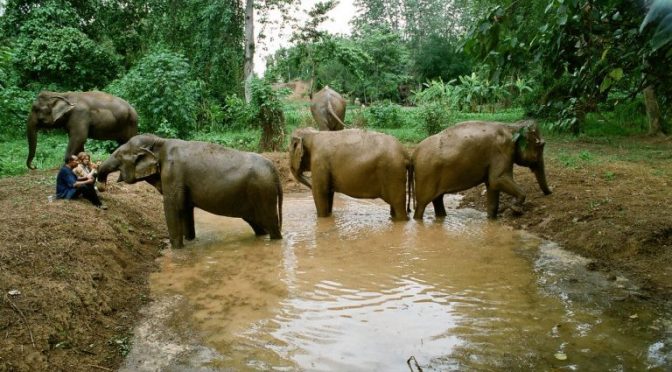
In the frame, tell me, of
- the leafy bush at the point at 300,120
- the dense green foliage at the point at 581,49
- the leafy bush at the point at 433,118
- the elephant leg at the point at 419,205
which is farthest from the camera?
the leafy bush at the point at 300,120

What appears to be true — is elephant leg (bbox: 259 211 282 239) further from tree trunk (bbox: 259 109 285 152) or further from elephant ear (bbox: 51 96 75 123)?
tree trunk (bbox: 259 109 285 152)

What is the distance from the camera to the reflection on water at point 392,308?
13.5 feet

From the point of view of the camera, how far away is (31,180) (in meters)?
9.20

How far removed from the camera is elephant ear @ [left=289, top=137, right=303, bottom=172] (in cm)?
911

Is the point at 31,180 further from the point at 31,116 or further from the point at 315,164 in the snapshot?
the point at 315,164

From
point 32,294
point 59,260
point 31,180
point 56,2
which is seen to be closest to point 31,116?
point 31,180

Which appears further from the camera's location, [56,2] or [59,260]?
[56,2]

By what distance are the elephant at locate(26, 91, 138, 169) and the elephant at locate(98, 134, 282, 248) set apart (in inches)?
132

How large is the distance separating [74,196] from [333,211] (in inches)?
161

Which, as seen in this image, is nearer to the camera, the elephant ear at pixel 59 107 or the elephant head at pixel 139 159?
the elephant head at pixel 139 159

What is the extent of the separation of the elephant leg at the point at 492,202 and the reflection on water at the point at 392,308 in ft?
2.55

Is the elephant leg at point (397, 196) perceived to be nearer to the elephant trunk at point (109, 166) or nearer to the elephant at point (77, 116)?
the elephant trunk at point (109, 166)

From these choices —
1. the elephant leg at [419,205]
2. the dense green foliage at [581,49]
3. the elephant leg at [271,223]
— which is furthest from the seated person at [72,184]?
the dense green foliage at [581,49]

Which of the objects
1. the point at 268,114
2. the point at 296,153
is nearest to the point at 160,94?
the point at 268,114
